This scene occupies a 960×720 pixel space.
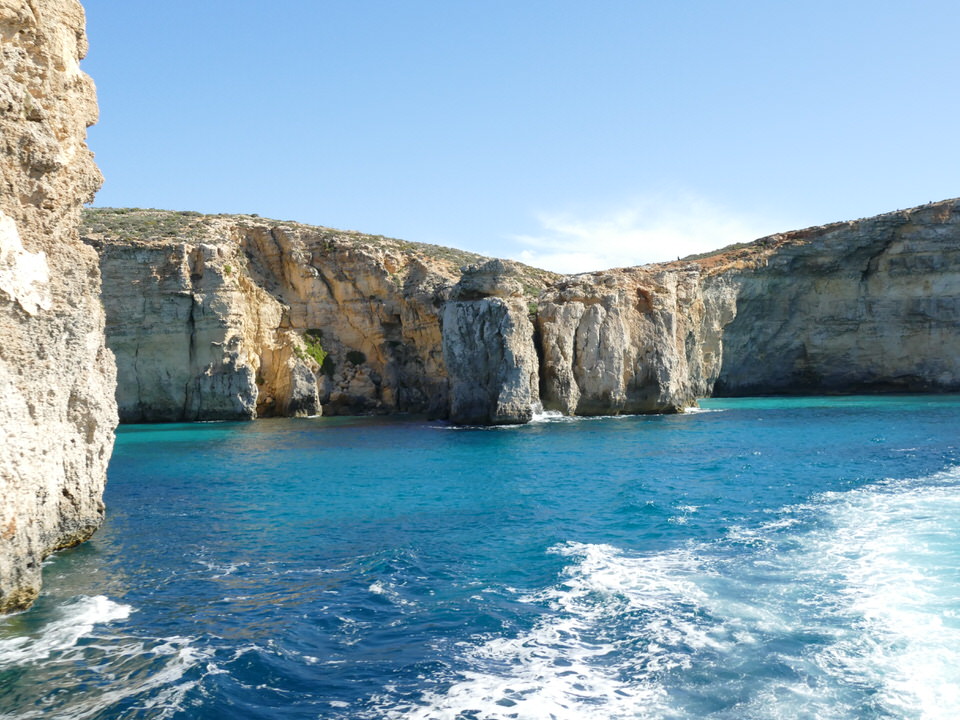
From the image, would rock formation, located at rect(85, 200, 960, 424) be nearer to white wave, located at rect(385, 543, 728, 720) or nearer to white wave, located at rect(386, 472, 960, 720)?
white wave, located at rect(386, 472, 960, 720)

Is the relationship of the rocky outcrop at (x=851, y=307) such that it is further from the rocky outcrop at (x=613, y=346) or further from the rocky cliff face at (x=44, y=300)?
the rocky cliff face at (x=44, y=300)

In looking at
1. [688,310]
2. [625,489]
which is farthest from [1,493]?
[688,310]

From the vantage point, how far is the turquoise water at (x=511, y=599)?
730cm

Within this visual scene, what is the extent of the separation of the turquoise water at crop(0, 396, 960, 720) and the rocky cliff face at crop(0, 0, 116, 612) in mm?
1140

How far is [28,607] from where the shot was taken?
1007 cm

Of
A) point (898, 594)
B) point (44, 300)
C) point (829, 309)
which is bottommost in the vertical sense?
point (898, 594)

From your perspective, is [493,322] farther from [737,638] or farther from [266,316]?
[737,638]

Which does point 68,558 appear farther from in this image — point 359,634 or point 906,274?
point 906,274

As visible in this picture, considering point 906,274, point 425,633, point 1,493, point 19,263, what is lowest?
point 425,633

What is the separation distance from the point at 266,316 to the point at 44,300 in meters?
36.2

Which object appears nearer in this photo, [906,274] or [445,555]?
[445,555]

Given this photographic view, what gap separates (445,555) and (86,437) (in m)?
7.07

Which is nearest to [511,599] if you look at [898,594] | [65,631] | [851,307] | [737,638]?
[737,638]

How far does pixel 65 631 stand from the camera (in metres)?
9.22
